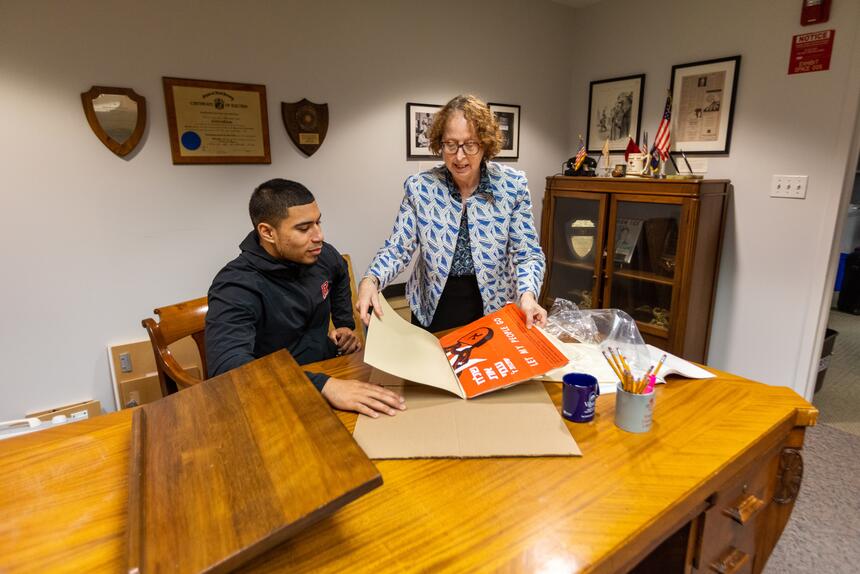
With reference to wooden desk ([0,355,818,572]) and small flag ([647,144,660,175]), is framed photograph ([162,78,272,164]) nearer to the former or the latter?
wooden desk ([0,355,818,572])

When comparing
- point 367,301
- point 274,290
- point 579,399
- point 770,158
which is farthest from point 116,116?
point 770,158

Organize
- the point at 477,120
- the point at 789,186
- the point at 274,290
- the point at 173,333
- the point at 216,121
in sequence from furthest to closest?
the point at 789,186, the point at 216,121, the point at 173,333, the point at 477,120, the point at 274,290

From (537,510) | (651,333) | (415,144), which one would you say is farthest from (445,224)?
(651,333)

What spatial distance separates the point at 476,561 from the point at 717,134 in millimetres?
2919

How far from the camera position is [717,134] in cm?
277

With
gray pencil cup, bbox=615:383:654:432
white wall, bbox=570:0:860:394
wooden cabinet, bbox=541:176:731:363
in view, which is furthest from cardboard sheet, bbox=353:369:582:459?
white wall, bbox=570:0:860:394

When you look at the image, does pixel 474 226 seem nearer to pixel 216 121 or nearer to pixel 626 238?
pixel 216 121

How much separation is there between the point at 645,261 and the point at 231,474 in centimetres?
277

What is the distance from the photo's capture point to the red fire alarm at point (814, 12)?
231 cm

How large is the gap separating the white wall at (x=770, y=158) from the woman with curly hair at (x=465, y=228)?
173 cm

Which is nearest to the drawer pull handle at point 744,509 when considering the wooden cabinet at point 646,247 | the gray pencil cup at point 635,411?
the gray pencil cup at point 635,411

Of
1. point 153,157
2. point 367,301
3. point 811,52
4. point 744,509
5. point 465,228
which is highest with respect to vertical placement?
point 811,52

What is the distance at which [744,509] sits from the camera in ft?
3.11

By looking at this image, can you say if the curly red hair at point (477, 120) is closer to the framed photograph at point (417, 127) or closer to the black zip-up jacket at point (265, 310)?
the black zip-up jacket at point (265, 310)
